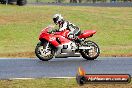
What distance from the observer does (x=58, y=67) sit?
14141 mm

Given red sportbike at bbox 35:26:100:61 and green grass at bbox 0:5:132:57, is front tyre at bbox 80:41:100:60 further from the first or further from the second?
green grass at bbox 0:5:132:57

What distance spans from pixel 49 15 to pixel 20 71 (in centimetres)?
2414

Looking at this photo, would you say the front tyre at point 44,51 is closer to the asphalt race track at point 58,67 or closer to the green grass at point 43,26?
the asphalt race track at point 58,67

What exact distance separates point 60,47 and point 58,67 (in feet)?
5.56

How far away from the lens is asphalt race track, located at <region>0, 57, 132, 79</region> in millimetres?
12578

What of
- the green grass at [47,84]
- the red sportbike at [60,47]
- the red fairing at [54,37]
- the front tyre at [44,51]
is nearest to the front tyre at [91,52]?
the red sportbike at [60,47]

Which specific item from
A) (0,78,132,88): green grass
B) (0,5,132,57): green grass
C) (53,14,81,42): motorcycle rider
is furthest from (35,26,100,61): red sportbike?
(0,78,132,88): green grass

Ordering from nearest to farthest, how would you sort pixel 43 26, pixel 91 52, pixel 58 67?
pixel 58 67 < pixel 91 52 < pixel 43 26

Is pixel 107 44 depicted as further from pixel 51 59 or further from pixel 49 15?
Result: pixel 49 15

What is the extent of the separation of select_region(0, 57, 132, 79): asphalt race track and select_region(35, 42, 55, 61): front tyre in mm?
175

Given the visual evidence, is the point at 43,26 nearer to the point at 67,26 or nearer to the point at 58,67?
the point at 67,26

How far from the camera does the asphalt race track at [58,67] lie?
41.3ft

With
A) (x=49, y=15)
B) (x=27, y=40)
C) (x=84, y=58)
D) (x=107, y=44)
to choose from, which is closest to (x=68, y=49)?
(x=84, y=58)

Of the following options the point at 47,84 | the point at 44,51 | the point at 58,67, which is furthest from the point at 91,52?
the point at 47,84
